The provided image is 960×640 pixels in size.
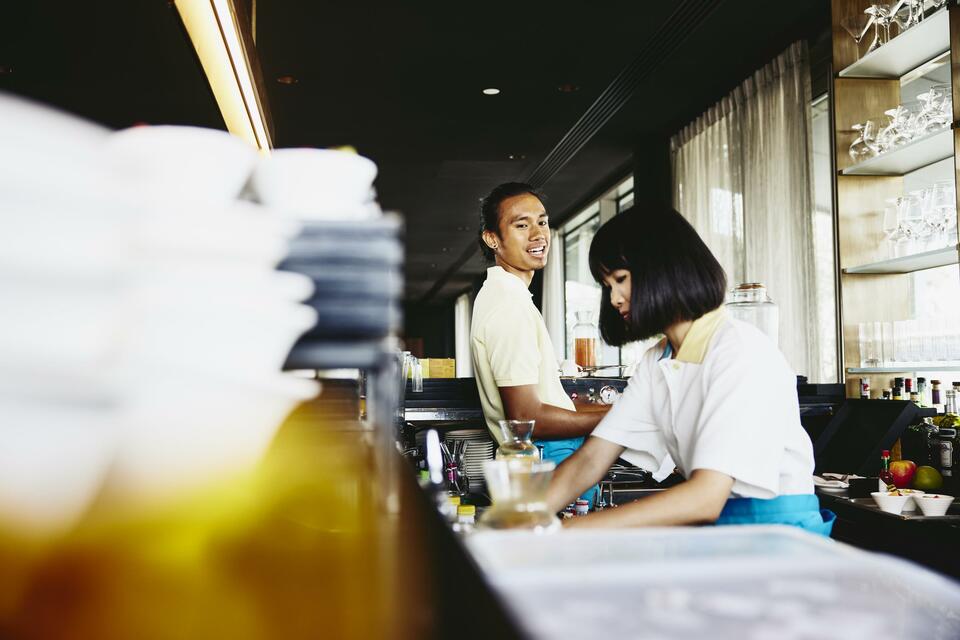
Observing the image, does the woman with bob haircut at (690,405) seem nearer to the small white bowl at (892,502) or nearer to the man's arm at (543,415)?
the man's arm at (543,415)

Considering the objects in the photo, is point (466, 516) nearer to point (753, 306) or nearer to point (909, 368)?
Answer: point (753, 306)

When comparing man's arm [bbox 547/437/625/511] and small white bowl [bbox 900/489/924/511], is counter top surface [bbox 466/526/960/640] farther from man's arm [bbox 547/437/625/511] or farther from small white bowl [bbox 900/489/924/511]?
small white bowl [bbox 900/489/924/511]

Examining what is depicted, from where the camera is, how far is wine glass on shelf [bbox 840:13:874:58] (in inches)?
139

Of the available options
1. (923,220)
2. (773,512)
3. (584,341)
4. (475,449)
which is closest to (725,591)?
(773,512)

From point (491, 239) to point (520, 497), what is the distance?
172 cm

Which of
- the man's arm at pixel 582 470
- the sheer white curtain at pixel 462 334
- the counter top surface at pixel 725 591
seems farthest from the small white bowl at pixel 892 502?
the sheer white curtain at pixel 462 334

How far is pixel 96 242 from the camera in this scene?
1.97 ft

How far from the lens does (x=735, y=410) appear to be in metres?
1.49

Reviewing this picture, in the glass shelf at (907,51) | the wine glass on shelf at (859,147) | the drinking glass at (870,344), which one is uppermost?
the glass shelf at (907,51)

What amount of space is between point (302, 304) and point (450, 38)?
13.7 feet

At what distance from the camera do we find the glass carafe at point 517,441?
1.62m

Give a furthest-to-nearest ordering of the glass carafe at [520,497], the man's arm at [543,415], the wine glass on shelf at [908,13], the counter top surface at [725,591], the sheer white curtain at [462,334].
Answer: the sheer white curtain at [462,334] → the wine glass on shelf at [908,13] → the man's arm at [543,415] → the glass carafe at [520,497] → the counter top surface at [725,591]

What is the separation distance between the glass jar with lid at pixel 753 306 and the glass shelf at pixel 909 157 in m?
0.74

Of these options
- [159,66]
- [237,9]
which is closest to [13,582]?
[159,66]
